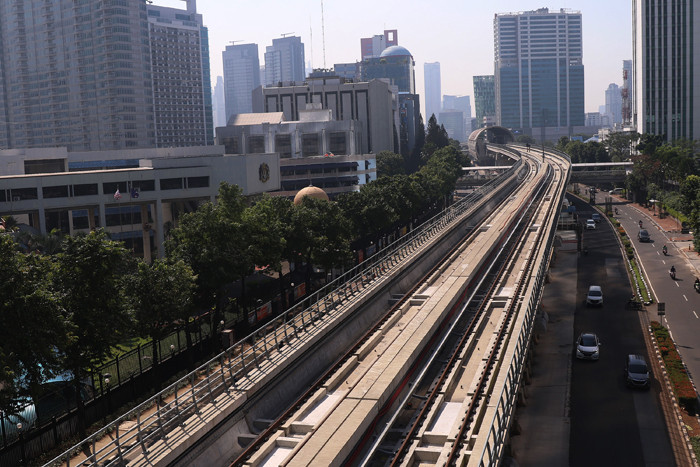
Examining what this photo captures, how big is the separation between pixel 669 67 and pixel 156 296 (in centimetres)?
16375

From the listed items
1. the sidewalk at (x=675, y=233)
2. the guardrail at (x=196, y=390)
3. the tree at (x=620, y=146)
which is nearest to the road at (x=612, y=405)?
the guardrail at (x=196, y=390)

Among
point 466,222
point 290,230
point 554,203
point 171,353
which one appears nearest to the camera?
point 171,353

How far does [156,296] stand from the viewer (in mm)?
37250

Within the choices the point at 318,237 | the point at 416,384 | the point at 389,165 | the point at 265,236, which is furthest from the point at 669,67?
the point at 416,384

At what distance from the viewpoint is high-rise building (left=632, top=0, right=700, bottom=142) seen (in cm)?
17075

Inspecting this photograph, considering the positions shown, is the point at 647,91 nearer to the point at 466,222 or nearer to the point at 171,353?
the point at 466,222

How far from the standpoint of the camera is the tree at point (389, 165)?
158 metres

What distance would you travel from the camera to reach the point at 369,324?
147ft

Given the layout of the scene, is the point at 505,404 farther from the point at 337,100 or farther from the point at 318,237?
the point at 337,100

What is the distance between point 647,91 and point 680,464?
161814 millimetres

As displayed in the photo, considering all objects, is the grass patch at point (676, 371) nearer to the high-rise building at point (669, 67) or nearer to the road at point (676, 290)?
the road at point (676, 290)

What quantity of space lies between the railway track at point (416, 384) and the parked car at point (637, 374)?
6.17 m

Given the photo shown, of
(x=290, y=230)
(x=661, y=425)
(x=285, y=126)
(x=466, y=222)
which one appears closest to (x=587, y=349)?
(x=661, y=425)

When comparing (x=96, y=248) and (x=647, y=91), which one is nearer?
(x=96, y=248)
